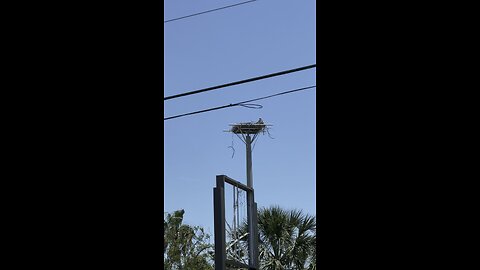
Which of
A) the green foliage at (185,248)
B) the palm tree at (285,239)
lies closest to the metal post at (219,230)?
the palm tree at (285,239)

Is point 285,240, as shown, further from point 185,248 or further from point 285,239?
point 185,248

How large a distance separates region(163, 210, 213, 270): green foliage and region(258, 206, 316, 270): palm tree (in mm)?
3592

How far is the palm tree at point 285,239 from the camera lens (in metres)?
14.3

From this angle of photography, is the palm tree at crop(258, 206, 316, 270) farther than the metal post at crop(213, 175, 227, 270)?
Yes

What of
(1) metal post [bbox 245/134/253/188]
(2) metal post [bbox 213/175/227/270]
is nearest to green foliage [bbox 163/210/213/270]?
(1) metal post [bbox 245/134/253/188]

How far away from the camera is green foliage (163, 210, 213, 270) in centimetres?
1795

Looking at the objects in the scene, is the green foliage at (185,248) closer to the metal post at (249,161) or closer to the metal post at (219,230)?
the metal post at (249,161)

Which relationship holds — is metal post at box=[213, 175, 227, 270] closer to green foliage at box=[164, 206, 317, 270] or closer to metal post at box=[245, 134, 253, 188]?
green foliage at box=[164, 206, 317, 270]
